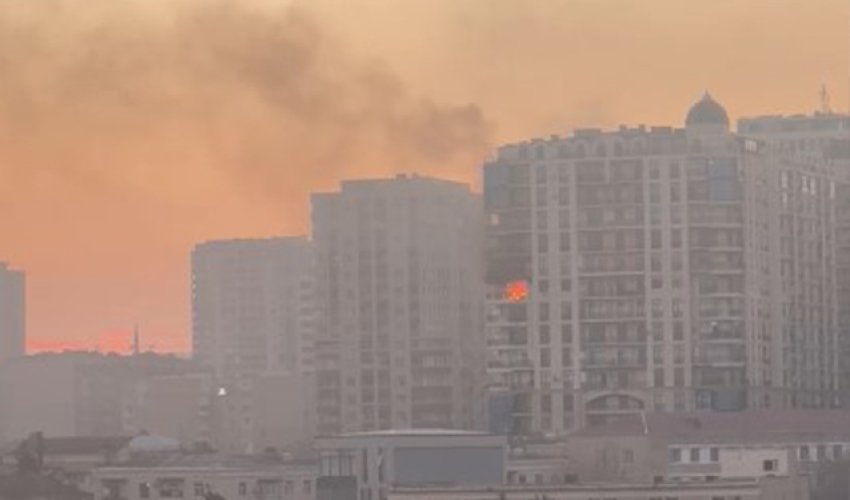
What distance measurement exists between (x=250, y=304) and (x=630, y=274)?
1185 inches

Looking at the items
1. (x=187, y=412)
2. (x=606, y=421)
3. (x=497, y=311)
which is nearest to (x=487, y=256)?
(x=497, y=311)

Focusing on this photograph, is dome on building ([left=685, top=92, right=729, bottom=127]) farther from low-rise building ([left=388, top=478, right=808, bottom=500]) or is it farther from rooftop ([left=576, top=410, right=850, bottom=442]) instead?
low-rise building ([left=388, top=478, right=808, bottom=500])

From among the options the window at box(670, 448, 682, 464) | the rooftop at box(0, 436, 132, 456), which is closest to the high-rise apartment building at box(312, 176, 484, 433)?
the rooftop at box(0, 436, 132, 456)

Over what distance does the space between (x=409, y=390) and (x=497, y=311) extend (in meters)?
5.74

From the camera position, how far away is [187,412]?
105062mm

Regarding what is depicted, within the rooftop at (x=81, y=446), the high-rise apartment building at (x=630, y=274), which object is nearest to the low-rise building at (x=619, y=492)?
the rooftop at (x=81, y=446)

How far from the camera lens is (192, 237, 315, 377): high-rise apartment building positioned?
111 meters

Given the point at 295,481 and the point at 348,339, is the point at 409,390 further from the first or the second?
the point at 295,481

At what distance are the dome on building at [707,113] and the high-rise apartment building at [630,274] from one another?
0.42 feet

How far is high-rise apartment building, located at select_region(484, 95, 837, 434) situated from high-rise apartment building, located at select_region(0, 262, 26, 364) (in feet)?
61.4

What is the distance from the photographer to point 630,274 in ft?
288

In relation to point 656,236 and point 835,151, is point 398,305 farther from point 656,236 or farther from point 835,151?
point 835,151

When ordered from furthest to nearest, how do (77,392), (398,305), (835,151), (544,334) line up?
1. (77,392)
2. (835,151)
3. (398,305)
4. (544,334)

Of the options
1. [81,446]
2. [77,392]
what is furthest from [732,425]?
[77,392]
